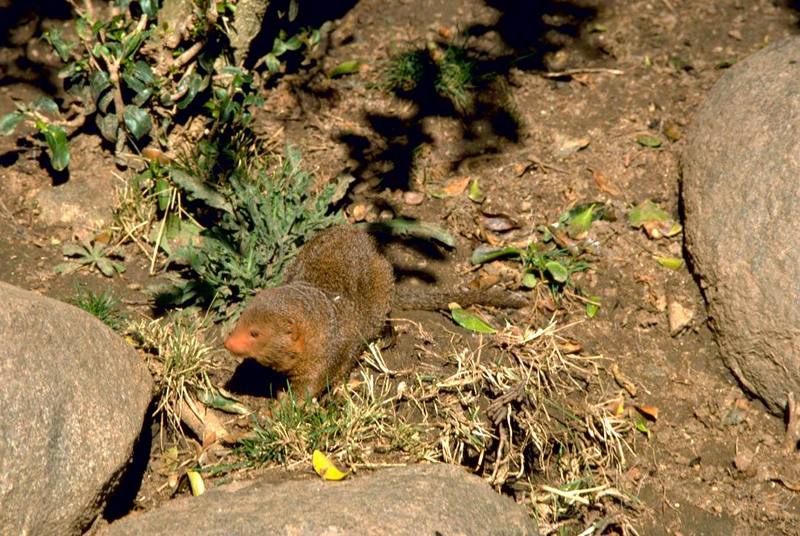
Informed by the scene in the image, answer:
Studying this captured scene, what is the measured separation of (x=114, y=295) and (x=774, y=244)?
3.55m

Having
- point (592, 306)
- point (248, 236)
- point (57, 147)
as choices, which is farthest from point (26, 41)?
point (592, 306)

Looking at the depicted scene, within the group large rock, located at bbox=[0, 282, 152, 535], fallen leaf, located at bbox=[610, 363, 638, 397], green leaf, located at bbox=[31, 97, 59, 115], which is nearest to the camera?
large rock, located at bbox=[0, 282, 152, 535]

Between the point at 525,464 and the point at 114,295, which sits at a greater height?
the point at 114,295

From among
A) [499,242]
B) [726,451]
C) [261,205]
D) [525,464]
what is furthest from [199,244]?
[726,451]

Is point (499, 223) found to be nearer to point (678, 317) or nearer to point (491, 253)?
point (491, 253)

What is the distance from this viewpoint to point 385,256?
17.6 feet

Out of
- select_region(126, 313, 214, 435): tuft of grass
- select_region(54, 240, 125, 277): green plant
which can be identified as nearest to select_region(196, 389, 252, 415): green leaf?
select_region(126, 313, 214, 435): tuft of grass

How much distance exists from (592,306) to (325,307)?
1585mm

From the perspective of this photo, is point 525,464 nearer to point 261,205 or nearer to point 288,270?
point 288,270

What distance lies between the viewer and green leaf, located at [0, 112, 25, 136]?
5.31m

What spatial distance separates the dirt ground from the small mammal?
269 mm

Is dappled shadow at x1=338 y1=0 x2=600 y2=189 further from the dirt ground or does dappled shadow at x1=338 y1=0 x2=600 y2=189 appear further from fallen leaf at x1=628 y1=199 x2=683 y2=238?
fallen leaf at x1=628 y1=199 x2=683 y2=238

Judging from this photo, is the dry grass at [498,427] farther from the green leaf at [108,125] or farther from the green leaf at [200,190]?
the green leaf at [108,125]

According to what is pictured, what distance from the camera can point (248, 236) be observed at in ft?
16.8
